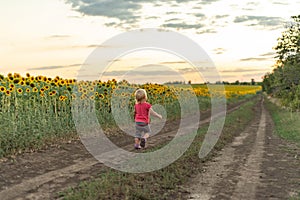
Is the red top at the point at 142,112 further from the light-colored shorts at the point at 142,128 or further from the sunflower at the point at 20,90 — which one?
the sunflower at the point at 20,90

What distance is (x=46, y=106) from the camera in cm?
1312

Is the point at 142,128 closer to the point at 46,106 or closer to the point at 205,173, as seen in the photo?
the point at 205,173

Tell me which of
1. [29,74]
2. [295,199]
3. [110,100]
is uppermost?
[29,74]

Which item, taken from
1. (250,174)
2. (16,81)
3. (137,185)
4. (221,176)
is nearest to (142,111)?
(221,176)

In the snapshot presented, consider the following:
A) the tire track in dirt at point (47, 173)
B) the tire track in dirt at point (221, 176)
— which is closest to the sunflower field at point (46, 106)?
the tire track in dirt at point (47, 173)

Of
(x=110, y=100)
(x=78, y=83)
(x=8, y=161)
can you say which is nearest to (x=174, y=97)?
(x=110, y=100)

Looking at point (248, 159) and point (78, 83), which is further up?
point (78, 83)

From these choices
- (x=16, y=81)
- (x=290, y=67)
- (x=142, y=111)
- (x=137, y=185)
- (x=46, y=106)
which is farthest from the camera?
(x=290, y=67)

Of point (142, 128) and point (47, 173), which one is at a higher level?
point (142, 128)

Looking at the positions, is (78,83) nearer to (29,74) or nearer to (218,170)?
(29,74)

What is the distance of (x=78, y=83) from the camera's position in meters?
16.1

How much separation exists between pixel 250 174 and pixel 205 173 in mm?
1038

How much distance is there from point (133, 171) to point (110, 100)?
9981mm

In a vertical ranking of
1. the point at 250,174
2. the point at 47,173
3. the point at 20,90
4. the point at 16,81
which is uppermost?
the point at 16,81
